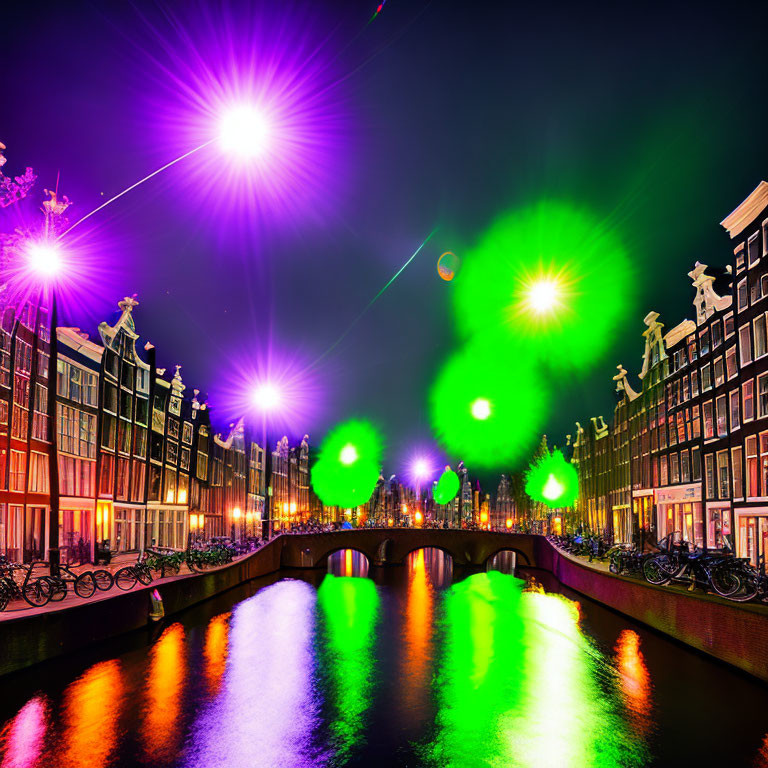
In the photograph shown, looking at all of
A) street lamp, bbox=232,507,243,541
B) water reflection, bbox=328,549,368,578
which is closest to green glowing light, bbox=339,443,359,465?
water reflection, bbox=328,549,368,578

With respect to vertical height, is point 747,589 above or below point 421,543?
above

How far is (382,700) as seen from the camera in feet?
76.9

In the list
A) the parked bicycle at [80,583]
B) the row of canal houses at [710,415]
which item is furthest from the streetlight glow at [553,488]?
the parked bicycle at [80,583]

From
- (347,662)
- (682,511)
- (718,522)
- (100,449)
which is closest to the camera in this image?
(347,662)

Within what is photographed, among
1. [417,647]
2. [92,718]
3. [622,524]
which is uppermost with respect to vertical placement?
[622,524]

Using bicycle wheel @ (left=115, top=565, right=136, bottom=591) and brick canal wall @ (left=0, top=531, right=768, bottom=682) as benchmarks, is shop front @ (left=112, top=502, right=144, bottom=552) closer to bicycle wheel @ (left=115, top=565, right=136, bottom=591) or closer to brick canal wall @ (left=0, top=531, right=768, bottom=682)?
brick canal wall @ (left=0, top=531, right=768, bottom=682)

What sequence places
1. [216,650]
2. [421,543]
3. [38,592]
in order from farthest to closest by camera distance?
[421,543] < [216,650] < [38,592]

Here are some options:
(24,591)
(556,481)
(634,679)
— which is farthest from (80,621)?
(556,481)

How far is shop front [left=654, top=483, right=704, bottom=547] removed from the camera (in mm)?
44625

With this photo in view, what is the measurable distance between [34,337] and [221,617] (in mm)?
17092

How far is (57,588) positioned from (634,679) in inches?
778

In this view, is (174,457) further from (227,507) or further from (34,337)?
(34,337)

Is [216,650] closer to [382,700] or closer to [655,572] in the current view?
[382,700]

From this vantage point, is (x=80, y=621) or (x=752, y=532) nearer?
(x=80, y=621)
